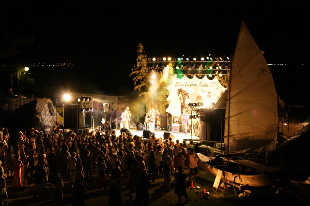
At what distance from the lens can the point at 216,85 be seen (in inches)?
973

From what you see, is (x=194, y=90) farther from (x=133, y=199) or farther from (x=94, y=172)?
(x=133, y=199)

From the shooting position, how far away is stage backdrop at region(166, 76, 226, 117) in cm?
2467

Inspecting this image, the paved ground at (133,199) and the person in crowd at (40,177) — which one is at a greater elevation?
the person in crowd at (40,177)

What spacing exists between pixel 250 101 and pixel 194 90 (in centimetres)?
1465

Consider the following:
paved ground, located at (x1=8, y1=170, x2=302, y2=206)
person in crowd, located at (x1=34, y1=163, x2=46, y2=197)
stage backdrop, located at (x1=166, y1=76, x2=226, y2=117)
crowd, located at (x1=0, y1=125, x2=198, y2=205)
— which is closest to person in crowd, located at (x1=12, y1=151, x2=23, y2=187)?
crowd, located at (x1=0, y1=125, x2=198, y2=205)

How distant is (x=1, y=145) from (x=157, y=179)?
324 inches

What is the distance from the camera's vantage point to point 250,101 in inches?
398

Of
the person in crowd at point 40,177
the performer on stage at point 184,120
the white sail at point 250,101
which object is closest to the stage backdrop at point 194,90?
the performer on stage at point 184,120

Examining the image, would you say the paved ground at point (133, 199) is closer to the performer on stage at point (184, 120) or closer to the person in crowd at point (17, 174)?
the person in crowd at point (17, 174)

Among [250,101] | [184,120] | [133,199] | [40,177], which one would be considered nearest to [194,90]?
[184,120]

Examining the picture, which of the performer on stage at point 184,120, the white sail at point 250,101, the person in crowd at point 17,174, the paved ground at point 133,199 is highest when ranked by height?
the white sail at point 250,101

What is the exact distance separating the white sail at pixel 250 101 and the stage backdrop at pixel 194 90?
1408 cm

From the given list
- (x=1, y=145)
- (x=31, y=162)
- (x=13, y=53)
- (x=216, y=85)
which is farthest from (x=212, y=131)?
(x=13, y=53)

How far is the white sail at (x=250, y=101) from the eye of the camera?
9719 millimetres
